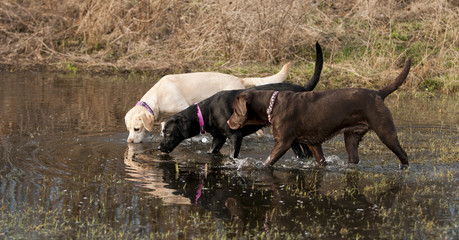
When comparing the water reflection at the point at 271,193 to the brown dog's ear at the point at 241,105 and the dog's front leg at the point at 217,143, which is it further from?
→ the dog's front leg at the point at 217,143

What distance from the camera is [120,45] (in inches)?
661

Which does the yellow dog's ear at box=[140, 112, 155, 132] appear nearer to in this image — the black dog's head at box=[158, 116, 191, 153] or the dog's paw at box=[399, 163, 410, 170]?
the black dog's head at box=[158, 116, 191, 153]

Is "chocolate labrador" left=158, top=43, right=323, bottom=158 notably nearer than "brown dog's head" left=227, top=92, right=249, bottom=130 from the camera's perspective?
No

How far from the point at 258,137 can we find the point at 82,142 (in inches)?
99.2

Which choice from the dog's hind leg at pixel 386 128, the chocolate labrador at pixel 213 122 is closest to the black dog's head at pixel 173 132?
the chocolate labrador at pixel 213 122

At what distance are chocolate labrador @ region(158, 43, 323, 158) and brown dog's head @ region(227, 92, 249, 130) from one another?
55 centimetres

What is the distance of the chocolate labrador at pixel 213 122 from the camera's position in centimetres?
802

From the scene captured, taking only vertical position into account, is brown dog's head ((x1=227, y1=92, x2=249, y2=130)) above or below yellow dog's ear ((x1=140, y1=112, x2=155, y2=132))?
above

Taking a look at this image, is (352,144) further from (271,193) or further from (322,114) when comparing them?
(271,193)

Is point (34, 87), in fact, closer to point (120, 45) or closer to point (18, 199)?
point (120, 45)

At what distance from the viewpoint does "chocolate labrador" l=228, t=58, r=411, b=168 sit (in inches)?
270

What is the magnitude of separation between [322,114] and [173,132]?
6.65 feet

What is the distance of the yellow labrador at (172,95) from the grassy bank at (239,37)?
419 cm

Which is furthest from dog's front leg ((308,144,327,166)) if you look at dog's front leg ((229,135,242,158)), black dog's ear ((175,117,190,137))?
black dog's ear ((175,117,190,137))
